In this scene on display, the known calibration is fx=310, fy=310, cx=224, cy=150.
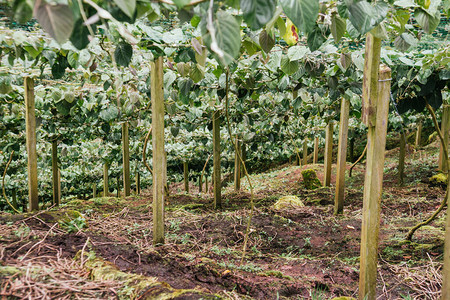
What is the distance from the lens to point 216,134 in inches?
233

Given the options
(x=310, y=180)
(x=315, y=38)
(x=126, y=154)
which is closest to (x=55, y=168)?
(x=126, y=154)

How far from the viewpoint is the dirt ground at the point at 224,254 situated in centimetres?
167

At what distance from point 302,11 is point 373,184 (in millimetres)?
1199

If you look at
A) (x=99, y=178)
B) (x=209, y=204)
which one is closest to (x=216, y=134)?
(x=209, y=204)

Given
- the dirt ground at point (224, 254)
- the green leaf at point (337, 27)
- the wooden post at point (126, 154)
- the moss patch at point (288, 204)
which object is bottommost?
the moss patch at point (288, 204)

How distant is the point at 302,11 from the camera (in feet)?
2.70

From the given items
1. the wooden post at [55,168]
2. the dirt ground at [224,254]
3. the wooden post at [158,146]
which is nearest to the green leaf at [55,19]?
the dirt ground at [224,254]

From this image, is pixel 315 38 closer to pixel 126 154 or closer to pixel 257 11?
pixel 257 11

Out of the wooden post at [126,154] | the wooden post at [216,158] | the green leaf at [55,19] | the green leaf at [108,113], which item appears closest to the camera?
the green leaf at [55,19]

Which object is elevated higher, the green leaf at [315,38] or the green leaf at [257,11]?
the green leaf at [315,38]

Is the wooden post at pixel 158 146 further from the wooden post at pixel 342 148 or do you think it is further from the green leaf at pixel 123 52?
the wooden post at pixel 342 148

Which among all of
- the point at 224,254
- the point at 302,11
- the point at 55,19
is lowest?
the point at 224,254

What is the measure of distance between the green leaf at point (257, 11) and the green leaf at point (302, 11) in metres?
0.09

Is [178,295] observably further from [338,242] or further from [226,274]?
[338,242]
